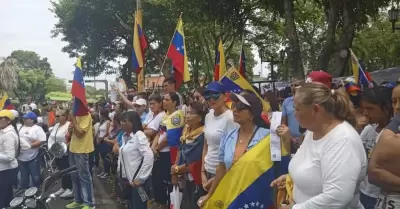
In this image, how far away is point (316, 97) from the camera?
258 cm

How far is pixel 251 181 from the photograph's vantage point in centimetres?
381

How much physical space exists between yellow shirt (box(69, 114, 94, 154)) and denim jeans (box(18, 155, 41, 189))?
1391mm

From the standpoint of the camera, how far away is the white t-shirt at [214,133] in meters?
4.84

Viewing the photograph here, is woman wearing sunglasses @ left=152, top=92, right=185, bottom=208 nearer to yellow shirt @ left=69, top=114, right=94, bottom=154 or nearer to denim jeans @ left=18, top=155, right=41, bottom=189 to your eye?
yellow shirt @ left=69, top=114, right=94, bottom=154

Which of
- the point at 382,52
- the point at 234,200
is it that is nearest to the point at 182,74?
the point at 234,200

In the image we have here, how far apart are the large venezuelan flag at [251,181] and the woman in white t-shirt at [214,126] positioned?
93 cm

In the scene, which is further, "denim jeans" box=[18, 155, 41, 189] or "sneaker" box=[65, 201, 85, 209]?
"denim jeans" box=[18, 155, 41, 189]

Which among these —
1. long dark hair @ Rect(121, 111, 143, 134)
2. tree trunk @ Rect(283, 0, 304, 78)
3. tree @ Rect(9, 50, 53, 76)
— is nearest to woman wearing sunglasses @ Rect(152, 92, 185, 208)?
long dark hair @ Rect(121, 111, 143, 134)

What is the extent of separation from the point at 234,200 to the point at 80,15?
26.8m

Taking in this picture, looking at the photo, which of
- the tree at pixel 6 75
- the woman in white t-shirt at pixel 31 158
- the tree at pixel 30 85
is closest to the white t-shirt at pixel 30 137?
the woman in white t-shirt at pixel 31 158

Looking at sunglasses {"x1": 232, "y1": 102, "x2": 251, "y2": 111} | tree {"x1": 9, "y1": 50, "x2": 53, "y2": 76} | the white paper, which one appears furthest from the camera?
tree {"x1": 9, "y1": 50, "x2": 53, "y2": 76}

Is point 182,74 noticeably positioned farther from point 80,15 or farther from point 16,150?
point 80,15

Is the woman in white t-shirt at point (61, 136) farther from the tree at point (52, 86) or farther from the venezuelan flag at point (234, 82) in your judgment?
the tree at point (52, 86)

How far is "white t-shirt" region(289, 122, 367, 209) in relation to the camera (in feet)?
7.84
